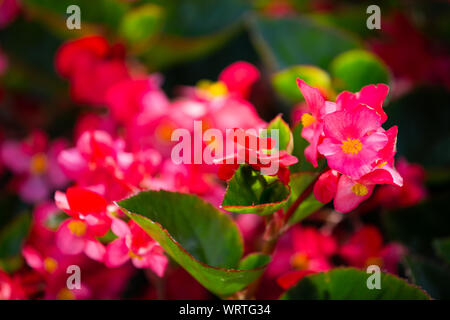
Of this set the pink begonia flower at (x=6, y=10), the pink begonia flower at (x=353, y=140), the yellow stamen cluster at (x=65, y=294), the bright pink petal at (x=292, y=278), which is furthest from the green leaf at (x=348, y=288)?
the pink begonia flower at (x=6, y=10)

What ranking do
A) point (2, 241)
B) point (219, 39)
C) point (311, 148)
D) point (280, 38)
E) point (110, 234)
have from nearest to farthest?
point (311, 148) < point (110, 234) < point (2, 241) < point (280, 38) < point (219, 39)

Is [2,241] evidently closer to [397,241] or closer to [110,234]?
[110,234]

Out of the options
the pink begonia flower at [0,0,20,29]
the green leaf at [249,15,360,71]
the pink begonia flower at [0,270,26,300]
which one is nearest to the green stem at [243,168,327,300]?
the pink begonia flower at [0,270,26,300]

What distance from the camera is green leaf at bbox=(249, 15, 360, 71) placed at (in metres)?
0.79

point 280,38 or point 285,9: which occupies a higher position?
point 285,9

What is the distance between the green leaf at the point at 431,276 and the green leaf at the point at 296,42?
35cm

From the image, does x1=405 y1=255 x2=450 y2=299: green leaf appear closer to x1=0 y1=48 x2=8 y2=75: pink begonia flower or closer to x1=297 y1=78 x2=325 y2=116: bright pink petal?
x1=297 y1=78 x2=325 y2=116: bright pink petal

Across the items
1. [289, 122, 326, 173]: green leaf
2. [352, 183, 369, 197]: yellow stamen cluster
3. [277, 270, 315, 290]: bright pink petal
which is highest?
[289, 122, 326, 173]: green leaf

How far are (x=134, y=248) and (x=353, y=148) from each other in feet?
0.69

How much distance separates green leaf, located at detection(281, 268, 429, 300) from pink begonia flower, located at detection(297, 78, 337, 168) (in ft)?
0.41

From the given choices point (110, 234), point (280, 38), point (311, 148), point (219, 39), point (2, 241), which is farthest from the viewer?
point (219, 39)

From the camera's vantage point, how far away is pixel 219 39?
3.12 ft

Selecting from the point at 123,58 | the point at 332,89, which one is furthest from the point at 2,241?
the point at 332,89
